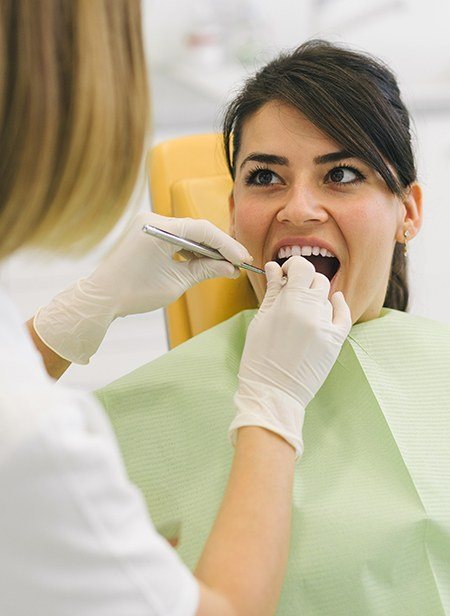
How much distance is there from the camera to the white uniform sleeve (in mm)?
831

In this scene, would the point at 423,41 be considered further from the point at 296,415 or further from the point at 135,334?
the point at 296,415

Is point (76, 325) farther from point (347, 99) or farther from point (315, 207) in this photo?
point (347, 99)

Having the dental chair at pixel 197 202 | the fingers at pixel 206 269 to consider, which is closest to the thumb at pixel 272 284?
the fingers at pixel 206 269

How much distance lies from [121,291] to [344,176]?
421 mm

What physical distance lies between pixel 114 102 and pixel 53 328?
0.70 m

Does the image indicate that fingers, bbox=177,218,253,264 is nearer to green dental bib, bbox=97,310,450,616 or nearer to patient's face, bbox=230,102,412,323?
patient's face, bbox=230,102,412,323

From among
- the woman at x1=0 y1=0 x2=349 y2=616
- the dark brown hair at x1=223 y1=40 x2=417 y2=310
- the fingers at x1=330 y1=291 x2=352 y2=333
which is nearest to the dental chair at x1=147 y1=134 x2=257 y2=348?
the dark brown hair at x1=223 y1=40 x2=417 y2=310

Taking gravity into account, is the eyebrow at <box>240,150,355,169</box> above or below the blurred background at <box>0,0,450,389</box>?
above

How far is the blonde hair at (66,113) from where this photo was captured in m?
0.89

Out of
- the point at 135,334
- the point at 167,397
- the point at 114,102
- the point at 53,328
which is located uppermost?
the point at 114,102

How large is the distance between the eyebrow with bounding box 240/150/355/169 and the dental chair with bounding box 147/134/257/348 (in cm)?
24

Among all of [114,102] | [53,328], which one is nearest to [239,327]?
[53,328]

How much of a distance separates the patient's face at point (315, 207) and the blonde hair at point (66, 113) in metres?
0.57

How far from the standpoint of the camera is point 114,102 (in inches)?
36.6
